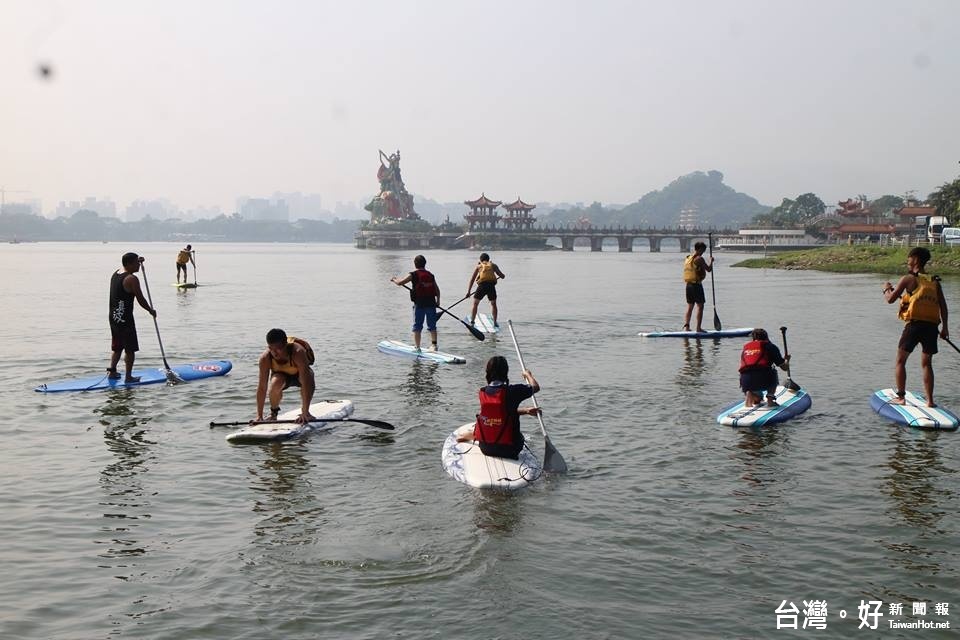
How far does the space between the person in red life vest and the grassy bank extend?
1948 inches

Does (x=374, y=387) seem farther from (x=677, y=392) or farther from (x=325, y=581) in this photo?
(x=325, y=581)

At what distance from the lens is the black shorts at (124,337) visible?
14867mm

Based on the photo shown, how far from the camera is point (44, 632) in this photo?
6.23 meters

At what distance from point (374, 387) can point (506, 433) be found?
6718mm

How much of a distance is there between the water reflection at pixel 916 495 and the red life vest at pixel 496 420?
4.04m

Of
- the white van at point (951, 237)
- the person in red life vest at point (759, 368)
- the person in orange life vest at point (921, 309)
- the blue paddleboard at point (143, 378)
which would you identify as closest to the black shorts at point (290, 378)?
the blue paddleboard at point (143, 378)

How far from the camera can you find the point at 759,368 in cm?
1262

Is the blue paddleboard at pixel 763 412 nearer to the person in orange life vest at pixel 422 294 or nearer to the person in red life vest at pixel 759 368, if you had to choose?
the person in red life vest at pixel 759 368

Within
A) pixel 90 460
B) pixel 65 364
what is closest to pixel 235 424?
pixel 90 460

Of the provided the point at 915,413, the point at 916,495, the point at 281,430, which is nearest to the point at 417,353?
the point at 281,430

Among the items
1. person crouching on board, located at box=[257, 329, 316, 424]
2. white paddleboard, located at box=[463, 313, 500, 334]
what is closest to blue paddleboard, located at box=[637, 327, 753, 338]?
white paddleboard, located at box=[463, 313, 500, 334]

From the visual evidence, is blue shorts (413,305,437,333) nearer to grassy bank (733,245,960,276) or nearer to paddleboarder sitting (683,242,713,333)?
paddleboarder sitting (683,242,713,333)

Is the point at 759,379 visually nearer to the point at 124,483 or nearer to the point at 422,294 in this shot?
the point at 422,294

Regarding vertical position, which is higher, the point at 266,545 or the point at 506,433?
the point at 506,433
